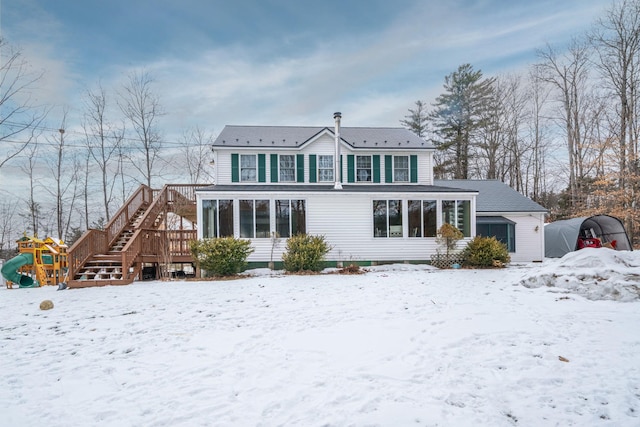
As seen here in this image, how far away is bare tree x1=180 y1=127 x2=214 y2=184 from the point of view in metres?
20.6

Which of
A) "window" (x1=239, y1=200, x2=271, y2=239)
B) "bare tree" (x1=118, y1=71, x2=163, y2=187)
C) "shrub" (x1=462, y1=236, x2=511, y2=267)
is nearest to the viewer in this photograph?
"shrub" (x1=462, y1=236, x2=511, y2=267)

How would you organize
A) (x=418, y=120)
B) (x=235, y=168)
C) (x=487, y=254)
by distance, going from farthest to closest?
(x=418, y=120)
(x=235, y=168)
(x=487, y=254)

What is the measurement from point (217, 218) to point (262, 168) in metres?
3.39

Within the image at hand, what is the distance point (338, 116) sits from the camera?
1388 centimetres

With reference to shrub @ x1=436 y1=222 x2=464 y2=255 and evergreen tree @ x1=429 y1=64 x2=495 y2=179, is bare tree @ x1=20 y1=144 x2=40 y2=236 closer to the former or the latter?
shrub @ x1=436 y1=222 x2=464 y2=255

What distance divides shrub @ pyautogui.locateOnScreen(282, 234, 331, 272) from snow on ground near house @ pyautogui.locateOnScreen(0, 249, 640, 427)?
13.0ft

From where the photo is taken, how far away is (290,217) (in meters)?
12.6

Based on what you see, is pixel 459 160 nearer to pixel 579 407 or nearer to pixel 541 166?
pixel 541 166

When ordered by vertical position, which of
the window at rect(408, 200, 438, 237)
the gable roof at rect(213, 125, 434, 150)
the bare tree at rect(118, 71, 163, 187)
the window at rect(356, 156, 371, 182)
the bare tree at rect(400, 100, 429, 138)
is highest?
the bare tree at rect(400, 100, 429, 138)

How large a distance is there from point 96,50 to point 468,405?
1950cm

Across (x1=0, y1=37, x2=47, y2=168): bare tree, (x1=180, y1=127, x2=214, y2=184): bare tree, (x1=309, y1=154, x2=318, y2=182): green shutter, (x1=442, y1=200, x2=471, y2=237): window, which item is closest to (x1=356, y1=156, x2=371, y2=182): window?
(x1=309, y1=154, x2=318, y2=182): green shutter

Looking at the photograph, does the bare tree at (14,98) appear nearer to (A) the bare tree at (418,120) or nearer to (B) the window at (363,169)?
(B) the window at (363,169)

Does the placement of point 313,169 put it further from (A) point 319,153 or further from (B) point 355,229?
(B) point 355,229

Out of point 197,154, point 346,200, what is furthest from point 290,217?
point 197,154
